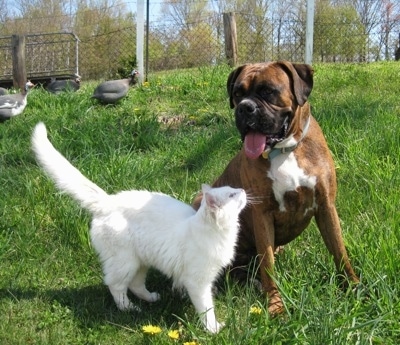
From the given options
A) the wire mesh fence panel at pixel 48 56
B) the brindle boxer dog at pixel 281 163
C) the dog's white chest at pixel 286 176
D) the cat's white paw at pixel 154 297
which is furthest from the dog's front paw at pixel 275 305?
the wire mesh fence panel at pixel 48 56

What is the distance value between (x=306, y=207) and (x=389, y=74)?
5789 millimetres

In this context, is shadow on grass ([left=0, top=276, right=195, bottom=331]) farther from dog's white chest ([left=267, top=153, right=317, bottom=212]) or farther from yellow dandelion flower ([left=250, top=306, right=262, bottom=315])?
dog's white chest ([left=267, top=153, right=317, bottom=212])

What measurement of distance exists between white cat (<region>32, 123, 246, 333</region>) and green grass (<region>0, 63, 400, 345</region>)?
0.53 ft

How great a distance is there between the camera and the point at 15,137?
19.4ft

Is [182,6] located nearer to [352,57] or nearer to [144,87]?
[352,57]

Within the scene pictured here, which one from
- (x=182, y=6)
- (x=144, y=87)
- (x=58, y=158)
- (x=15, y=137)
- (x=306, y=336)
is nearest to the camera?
(x=306, y=336)

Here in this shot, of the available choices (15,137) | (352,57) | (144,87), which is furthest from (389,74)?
(352,57)

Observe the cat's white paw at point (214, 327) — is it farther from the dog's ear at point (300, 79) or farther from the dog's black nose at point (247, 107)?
the dog's ear at point (300, 79)

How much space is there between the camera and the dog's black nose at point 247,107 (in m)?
2.96

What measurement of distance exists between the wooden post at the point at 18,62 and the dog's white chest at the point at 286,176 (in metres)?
8.16

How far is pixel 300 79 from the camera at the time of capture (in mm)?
3123

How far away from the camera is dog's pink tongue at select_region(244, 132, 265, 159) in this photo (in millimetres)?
2990

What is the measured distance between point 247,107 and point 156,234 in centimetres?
86

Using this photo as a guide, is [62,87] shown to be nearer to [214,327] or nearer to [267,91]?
[267,91]
